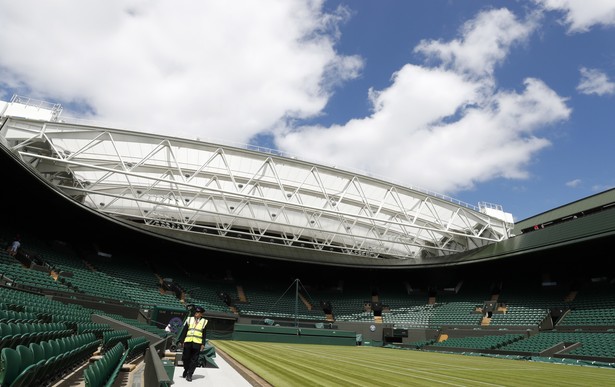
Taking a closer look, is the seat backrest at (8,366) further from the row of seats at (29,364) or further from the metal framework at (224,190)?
the metal framework at (224,190)

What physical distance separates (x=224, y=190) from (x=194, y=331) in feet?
62.3

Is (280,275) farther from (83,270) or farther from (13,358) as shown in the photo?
(13,358)

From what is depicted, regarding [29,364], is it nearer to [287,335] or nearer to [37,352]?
[37,352]

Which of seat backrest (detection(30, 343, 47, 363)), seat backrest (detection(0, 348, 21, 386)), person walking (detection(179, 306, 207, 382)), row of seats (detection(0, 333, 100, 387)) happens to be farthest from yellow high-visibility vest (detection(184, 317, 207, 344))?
seat backrest (detection(0, 348, 21, 386))

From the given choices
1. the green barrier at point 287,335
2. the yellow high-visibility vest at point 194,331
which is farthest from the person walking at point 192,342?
the green barrier at point 287,335

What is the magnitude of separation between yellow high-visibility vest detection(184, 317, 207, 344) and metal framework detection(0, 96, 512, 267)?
1313cm

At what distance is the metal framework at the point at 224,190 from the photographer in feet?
72.4

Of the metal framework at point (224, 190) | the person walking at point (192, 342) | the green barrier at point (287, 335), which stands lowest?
the green barrier at point (287, 335)

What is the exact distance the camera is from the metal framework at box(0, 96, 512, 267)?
2208 cm

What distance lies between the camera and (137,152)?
26.2 m

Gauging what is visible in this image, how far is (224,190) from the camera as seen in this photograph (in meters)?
26.4

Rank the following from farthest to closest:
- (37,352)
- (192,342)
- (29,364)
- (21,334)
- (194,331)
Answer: (194,331) → (192,342) → (21,334) → (37,352) → (29,364)

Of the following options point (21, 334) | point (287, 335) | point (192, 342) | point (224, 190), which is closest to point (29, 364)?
point (21, 334)

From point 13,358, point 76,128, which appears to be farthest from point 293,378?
point 76,128
